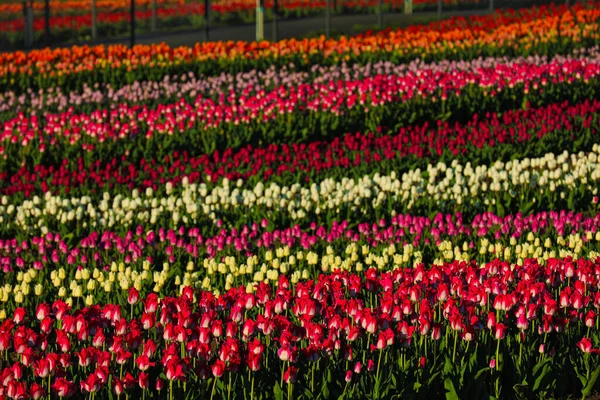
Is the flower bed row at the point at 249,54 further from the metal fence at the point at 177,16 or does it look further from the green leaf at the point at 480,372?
the green leaf at the point at 480,372

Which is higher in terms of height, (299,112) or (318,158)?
(299,112)

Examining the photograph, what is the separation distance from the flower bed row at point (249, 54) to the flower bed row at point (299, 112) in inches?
88.8

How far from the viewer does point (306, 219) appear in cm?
910

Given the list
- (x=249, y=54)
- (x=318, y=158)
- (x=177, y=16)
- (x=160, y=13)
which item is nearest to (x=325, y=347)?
(x=318, y=158)

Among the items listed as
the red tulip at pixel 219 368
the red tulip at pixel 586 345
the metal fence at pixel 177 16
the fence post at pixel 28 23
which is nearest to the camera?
the red tulip at pixel 219 368

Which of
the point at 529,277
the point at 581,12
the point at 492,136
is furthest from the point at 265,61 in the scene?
the point at 529,277

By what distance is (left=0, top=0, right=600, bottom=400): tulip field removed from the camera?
5074 millimetres

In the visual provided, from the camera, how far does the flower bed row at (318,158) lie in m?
10.8

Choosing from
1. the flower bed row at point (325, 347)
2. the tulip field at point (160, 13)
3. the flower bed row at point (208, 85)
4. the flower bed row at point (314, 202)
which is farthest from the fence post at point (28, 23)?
the flower bed row at point (325, 347)

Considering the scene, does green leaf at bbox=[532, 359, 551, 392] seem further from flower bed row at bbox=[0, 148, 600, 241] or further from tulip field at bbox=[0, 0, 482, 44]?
tulip field at bbox=[0, 0, 482, 44]

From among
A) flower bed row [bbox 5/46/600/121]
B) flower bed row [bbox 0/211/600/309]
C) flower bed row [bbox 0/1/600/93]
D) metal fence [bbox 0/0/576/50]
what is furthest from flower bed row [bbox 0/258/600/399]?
metal fence [bbox 0/0/576/50]

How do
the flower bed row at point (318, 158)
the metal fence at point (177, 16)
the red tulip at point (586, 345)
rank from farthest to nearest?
the metal fence at point (177, 16)
the flower bed row at point (318, 158)
the red tulip at point (586, 345)

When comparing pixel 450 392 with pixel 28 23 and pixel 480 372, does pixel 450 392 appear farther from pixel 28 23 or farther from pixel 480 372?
pixel 28 23

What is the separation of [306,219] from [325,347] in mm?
4183
